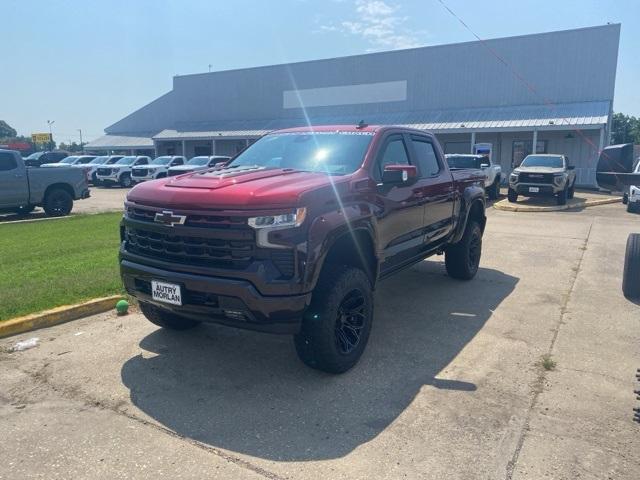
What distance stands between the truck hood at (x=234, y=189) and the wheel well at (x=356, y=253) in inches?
18.4

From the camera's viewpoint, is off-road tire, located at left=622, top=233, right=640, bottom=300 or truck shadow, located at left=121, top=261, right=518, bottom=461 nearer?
truck shadow, located at left=121, top=261, right=518, bottom=461

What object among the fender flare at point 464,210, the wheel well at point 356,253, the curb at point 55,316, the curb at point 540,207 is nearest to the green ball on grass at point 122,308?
the curb at point 55,316

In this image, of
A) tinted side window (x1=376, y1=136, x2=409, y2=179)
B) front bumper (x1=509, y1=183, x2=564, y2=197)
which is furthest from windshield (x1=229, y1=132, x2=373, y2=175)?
front bumper (x1=509, y1=183, x2=564, y2=197)

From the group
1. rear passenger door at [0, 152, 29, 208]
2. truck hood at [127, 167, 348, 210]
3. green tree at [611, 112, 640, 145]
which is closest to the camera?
truck hood at [127, 167, 348, 210]

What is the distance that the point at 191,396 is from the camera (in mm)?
3746

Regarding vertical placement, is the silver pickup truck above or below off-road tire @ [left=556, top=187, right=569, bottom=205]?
above

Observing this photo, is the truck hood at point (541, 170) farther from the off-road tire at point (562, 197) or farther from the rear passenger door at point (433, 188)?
the rear passenger door at point (433, 188)

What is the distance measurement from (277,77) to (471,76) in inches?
553

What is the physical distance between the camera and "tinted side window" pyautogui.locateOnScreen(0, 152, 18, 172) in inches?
541

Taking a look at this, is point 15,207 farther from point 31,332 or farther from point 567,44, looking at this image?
point 567,44

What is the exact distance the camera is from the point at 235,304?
348 centimetres

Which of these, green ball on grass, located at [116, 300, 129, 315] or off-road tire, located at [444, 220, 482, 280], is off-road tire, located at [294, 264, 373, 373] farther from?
off-road tire, located at [444, 220, 482, 280]

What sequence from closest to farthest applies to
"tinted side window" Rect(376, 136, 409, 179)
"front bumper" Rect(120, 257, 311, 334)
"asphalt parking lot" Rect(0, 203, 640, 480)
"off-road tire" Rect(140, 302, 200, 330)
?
"asphalt parking lot" Rect(0, 203, 640, 480) < "front bumper" Rect(120, 257, 311, 334) < "off-road tire" Rect(140, 302, 200, 330) < "tinted side window" Rect(376, 136, 409, 179)

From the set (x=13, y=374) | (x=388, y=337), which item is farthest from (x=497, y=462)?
(x=13, y=374)
